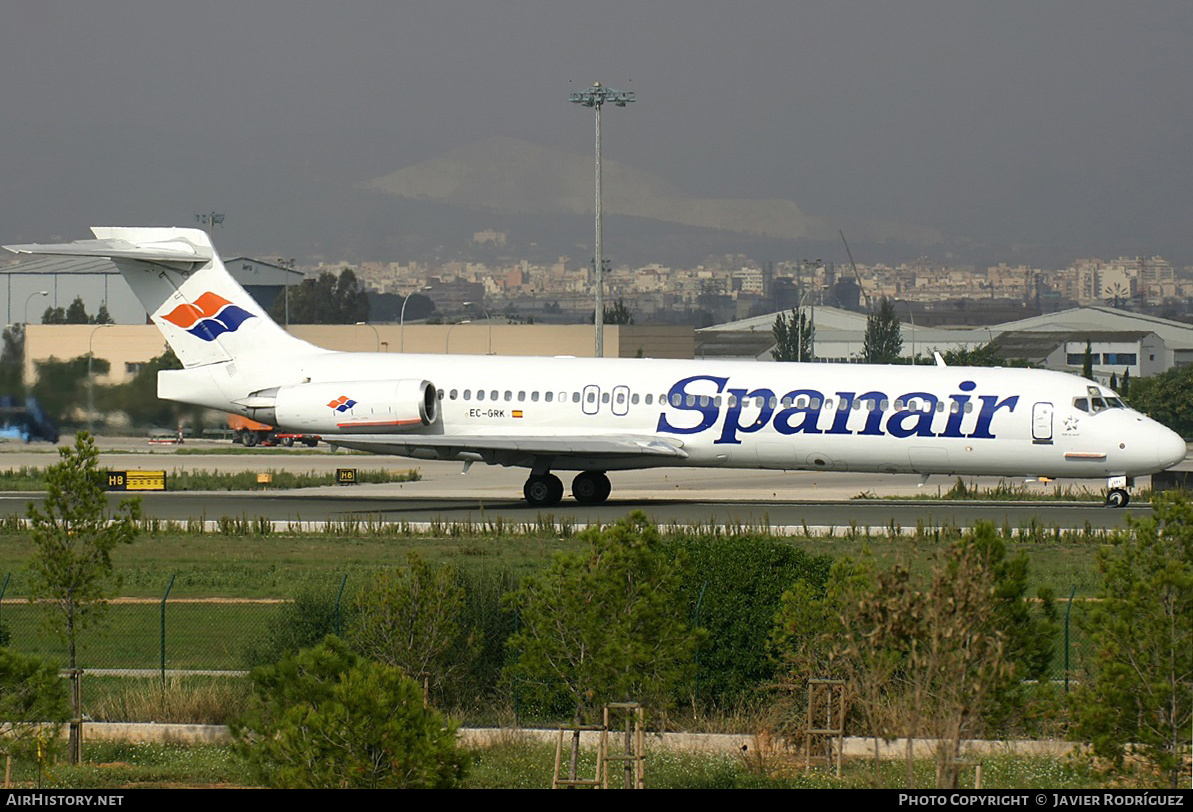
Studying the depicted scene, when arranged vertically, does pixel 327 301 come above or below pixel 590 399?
above

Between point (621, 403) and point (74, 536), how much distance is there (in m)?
21.2

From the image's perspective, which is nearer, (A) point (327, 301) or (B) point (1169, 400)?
(B) point (1169, 400)

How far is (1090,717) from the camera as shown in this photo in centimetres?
1160

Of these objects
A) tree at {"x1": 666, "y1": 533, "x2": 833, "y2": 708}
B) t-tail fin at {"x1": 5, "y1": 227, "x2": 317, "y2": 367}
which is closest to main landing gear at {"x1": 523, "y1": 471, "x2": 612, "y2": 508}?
t-tail fin at {"x1": 5, "y1": 227, "x2": 317, "y2": 367}

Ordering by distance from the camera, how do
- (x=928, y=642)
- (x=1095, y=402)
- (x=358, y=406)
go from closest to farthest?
(x=928, y=642) → (x=1095, y=402) → (x=358, y=406)

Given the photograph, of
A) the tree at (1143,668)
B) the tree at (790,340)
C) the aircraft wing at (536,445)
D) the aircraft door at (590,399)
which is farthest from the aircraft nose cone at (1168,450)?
the tree at (790,340)

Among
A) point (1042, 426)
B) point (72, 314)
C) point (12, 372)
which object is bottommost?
point (1042, 426)

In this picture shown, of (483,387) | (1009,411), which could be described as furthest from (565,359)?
(1009,411)

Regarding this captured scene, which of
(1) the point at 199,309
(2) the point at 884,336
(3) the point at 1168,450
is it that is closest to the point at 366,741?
(3) the point at 1168,450

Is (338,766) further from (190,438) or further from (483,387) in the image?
(190,438)

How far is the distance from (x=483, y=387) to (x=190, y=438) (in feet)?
161

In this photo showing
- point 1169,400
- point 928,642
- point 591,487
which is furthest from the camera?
point 1169,400

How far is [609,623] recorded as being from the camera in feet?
45.2

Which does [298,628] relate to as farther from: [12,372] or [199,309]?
[12,372]
